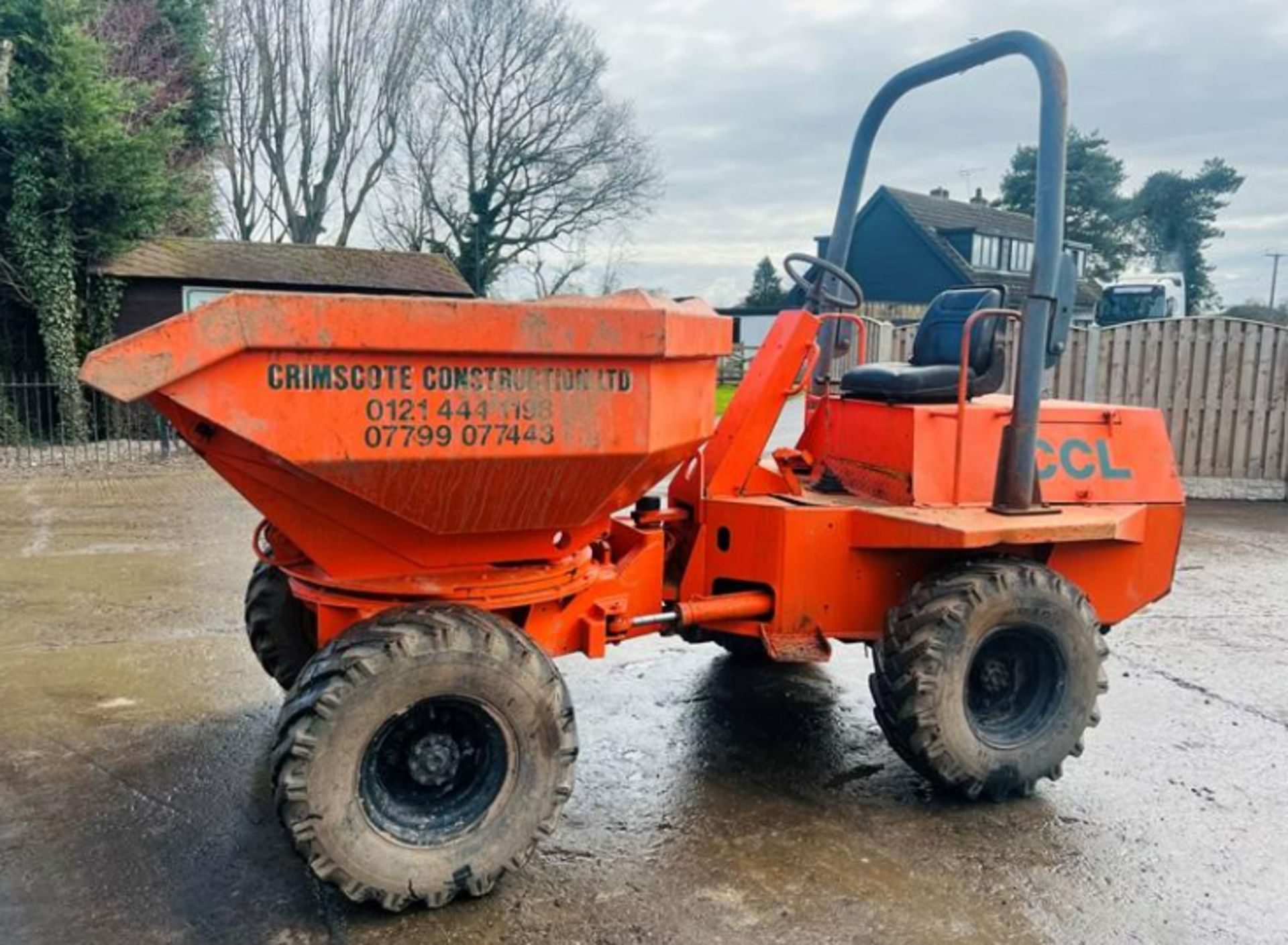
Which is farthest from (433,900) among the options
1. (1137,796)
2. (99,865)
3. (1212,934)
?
(1137,796)

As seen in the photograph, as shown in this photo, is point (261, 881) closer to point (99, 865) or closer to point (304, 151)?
point (99, 865)

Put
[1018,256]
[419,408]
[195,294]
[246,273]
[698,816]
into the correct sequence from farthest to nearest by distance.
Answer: [1018,256], [246,273], [195,294], [698,816], [419,408]

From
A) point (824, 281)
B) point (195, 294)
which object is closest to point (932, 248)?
point (195, 294)

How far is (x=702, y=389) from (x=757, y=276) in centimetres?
4350

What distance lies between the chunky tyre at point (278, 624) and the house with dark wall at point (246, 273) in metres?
11.4

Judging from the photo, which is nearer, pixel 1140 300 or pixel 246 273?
pixel 246 273

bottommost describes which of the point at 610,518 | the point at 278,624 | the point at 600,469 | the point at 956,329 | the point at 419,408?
the point at 278,624

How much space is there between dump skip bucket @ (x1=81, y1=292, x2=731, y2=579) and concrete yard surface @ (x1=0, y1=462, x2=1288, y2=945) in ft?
3.36

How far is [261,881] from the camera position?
9.87ft

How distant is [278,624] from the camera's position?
3.97 m

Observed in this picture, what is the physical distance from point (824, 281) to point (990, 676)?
1852 mm

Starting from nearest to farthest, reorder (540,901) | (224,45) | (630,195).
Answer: (540,901)
(224,45)
(630,195)

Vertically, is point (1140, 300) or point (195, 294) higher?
point (1140, 300)

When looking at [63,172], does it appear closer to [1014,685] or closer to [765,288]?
[1014,685]
